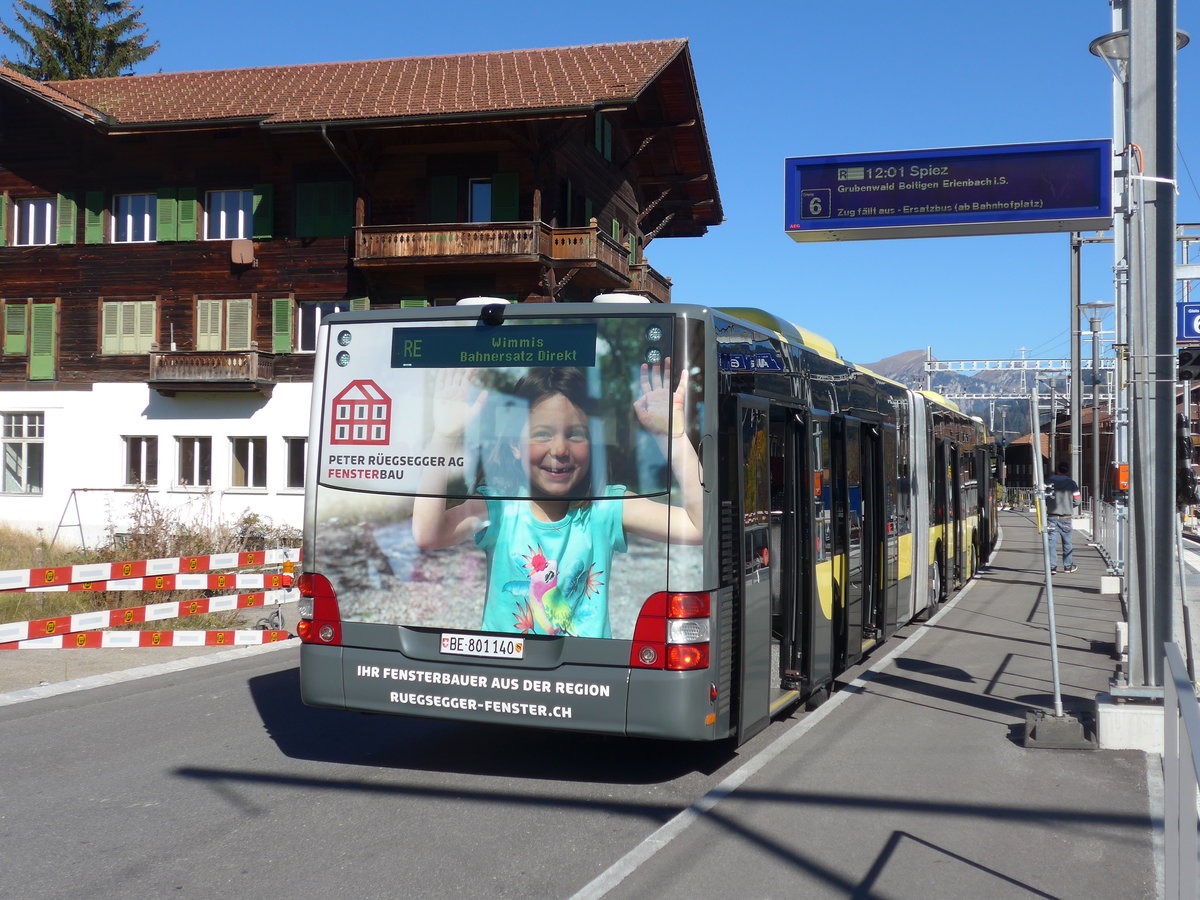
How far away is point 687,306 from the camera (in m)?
7.00

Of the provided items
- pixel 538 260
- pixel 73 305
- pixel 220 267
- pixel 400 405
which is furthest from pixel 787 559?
pixel 73 305

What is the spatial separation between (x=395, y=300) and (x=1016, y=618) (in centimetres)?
2065

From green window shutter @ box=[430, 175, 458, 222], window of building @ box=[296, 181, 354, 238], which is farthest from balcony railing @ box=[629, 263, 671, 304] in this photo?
window of building @ box=[296, 181, 354, 238]

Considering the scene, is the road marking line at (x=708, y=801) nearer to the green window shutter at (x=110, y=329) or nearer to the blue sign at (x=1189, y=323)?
the blue sign at (x=1189, y=323)

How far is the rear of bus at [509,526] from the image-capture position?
6.79m

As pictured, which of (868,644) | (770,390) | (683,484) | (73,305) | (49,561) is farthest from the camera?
(73,305)

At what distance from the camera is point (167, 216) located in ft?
114

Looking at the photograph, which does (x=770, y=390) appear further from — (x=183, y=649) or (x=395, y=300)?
(x=395, y=300)

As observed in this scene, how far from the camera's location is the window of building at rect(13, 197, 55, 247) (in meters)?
36.2

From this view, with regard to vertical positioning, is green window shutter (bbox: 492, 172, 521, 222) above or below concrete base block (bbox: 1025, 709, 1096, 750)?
above

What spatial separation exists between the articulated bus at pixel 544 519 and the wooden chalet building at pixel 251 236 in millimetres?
23982

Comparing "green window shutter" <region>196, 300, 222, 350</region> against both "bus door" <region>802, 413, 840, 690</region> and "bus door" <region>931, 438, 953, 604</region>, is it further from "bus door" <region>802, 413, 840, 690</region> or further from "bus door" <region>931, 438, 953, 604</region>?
"bus door" <region>802, 413, 840, 690</region>

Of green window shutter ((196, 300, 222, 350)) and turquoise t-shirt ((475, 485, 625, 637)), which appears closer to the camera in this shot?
turquoise t-shirt ((475, 485, 625, 637))

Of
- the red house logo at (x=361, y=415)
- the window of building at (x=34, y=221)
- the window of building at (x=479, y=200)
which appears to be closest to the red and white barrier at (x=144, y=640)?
the red house logo at (x=361, y=415)
